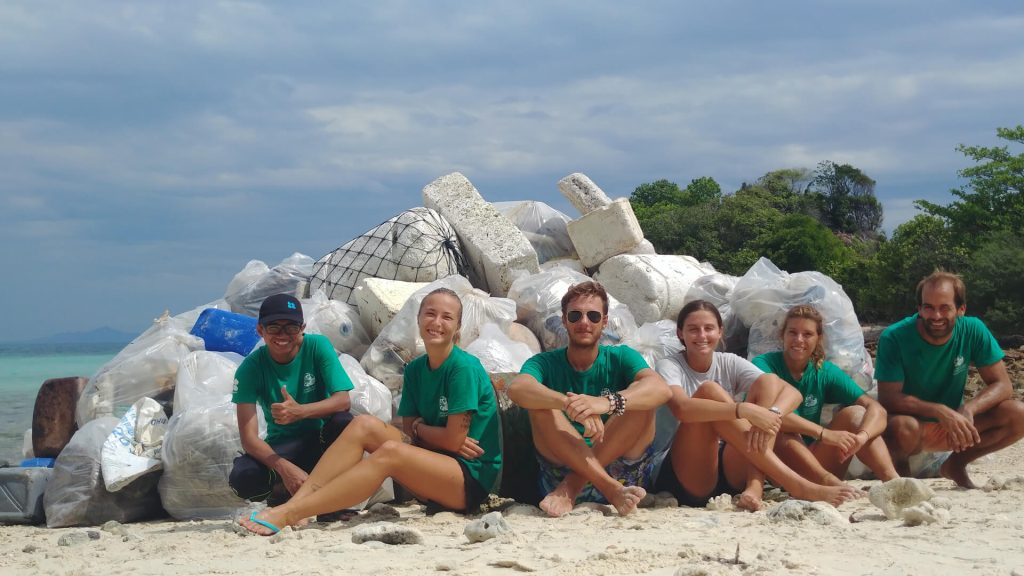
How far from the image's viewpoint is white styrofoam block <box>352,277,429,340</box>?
19.0 feet

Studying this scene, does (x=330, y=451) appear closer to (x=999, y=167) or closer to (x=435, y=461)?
(x=435, y=461)

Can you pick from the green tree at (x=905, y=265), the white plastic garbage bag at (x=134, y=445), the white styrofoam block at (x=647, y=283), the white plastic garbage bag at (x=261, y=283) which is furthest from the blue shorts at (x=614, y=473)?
the green tree at (x=905, y=265)

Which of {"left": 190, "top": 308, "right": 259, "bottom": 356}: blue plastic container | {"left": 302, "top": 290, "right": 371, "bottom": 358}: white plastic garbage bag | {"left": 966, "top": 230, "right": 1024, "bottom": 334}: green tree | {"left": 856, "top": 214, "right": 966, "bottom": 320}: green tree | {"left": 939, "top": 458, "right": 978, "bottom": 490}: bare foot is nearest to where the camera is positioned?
{"left": 939, "top": 458, "right": 978, "bottom": 490}: bare foot

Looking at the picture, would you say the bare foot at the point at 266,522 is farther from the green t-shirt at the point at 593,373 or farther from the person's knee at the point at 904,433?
the person's knee at the point at 904,433

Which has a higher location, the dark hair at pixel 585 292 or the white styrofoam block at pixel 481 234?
the white styrofoam block at pixel 481 234

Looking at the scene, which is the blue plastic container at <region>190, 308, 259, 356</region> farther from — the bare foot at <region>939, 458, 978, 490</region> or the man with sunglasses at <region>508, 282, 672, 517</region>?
the bare foot at <region>939, 458, 978, 490</region>

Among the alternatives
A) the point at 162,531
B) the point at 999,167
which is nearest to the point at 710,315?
the point at 162,531

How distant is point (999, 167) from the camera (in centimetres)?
2034

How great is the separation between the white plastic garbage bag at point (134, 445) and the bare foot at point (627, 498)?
2279 mm

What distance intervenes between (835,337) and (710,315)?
5.66 feet

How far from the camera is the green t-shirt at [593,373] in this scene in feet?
13.0

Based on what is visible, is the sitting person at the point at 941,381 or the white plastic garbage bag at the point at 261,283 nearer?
the sitting person at the point at 941,381

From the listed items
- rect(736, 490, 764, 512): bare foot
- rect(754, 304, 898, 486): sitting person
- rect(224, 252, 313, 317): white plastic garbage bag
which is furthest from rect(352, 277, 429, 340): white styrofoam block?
rect(736, 490, 764, 512): bare foot

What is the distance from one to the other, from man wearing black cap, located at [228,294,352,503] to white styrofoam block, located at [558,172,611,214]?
3.88 m
